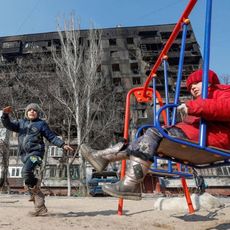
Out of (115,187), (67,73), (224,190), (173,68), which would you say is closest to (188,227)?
(115,187)

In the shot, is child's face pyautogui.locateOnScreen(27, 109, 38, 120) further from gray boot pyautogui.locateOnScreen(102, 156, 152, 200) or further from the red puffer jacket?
the red puffer jacket

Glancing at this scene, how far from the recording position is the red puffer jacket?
196cm

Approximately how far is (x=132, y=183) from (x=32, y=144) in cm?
189

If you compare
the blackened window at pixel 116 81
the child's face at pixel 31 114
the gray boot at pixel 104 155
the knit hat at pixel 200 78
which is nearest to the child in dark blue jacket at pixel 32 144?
the child's face at pixel 31 114

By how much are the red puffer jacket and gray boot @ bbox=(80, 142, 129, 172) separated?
0.50 meters

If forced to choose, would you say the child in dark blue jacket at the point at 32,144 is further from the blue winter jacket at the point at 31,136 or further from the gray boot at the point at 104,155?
the gray boot at the point at 104,155

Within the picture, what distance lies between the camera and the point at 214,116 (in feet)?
6.47

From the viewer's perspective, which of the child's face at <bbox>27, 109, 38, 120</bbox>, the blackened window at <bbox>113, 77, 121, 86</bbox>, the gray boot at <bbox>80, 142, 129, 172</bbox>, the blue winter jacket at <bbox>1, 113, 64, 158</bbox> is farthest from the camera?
the blackened window at <bbox>113, 77, 121, 86</bbox>

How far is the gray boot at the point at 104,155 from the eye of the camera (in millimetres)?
2346

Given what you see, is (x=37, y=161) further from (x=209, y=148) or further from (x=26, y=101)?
(x=26, y=101)

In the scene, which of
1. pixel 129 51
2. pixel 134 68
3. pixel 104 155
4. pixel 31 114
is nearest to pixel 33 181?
pixel 31 114

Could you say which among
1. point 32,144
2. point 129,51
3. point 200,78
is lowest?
point 32,144

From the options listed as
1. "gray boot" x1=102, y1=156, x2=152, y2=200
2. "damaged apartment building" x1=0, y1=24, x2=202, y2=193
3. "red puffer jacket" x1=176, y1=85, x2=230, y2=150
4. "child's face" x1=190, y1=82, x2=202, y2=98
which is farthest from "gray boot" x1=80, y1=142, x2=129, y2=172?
"damaged apartment building" x1=0, y1=24, x2=202, y2=193

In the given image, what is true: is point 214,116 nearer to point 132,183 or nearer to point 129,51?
point 132,183
